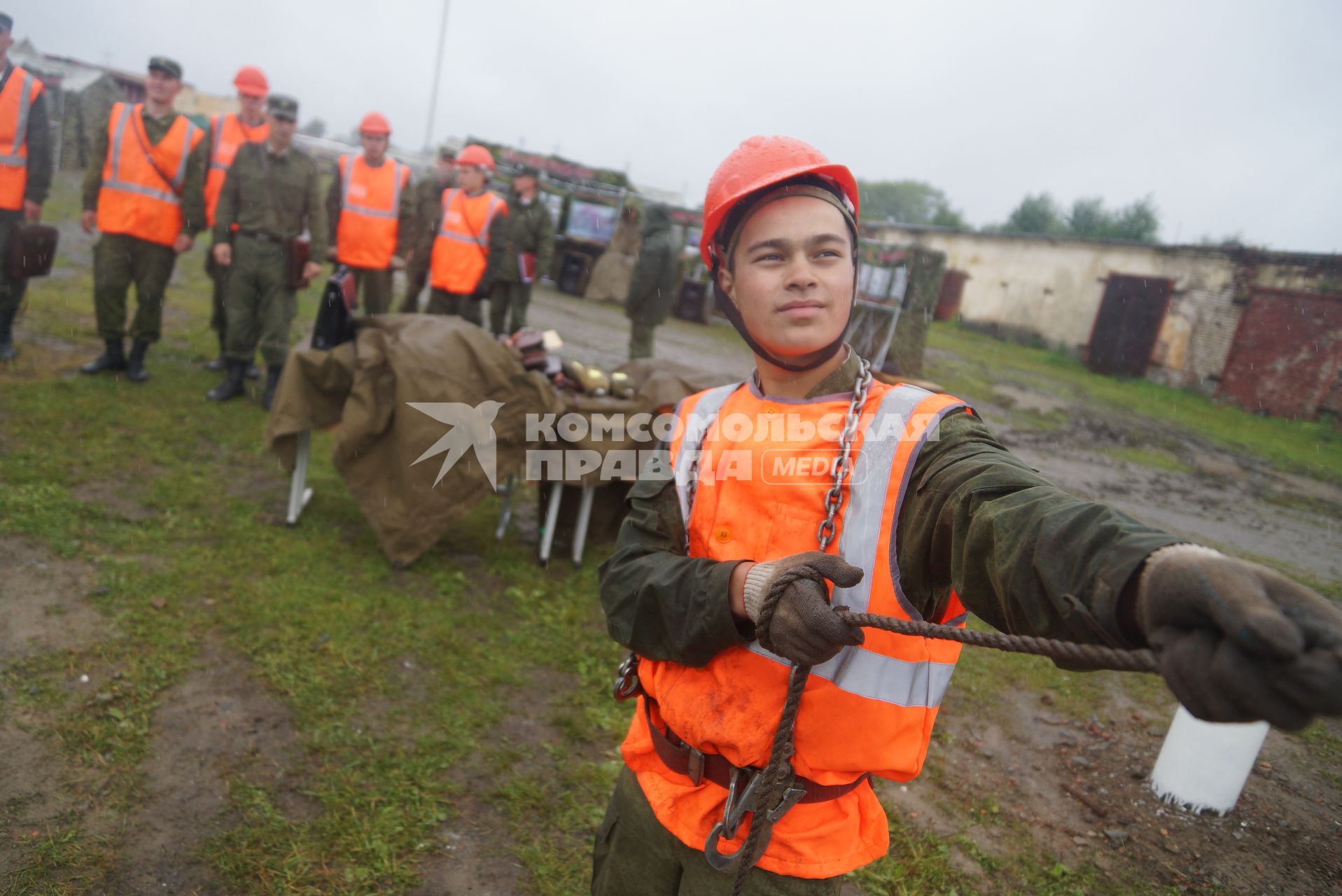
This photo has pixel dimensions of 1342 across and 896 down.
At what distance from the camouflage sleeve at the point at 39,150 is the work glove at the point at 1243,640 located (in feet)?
25.6

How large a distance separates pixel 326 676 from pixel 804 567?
2.95 meters

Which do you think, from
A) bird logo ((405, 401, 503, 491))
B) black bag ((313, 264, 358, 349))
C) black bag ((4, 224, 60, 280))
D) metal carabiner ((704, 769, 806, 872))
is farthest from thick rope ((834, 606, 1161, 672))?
black bag ((4, 224, 60, 280))

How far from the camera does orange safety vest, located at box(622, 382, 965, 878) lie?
4.59 ft

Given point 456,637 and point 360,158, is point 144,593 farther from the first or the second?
point 360,158

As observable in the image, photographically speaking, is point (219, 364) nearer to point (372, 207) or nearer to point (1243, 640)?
point (372, 207)

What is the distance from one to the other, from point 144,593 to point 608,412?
8.01 ft

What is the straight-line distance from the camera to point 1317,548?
611 cm

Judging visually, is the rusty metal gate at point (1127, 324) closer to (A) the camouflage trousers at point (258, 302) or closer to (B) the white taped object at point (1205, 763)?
(B) the white taped object at point (1205, 763)

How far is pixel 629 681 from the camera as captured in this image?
6.01 ft

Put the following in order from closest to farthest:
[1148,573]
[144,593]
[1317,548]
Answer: [1148,573] < [144,593] < [1317,548]

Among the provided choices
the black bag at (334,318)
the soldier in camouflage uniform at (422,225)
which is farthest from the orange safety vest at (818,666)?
the soldier in camouflage uniform at (422,225)

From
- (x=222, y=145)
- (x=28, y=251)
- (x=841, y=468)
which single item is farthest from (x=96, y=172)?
(x=841, y=468)

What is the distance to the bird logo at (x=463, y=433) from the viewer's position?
4273 mm

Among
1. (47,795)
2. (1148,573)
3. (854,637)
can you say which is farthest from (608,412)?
(1148,573)
